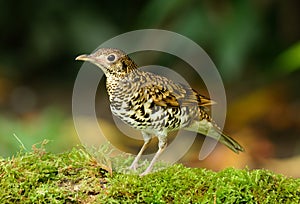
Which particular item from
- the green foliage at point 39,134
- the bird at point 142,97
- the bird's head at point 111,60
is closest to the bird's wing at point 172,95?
the bird at point 142,97

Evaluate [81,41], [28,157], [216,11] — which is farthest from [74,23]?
[28,157]

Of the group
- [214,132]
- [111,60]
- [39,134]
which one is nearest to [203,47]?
[39,134]

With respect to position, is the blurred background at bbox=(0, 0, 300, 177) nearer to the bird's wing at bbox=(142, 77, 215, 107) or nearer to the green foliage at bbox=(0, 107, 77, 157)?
the green foliage at bbox=(0, 107, 77, 157)

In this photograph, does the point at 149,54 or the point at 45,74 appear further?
the point at 45,74

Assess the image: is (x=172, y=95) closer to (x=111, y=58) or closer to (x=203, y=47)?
(x=111, y=58)

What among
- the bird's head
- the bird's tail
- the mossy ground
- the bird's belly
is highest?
the bird's head

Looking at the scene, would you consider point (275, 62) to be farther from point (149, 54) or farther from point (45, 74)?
point (45, 74)

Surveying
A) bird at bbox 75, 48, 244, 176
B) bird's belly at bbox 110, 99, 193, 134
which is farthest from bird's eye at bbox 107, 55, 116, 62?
bird's belly at bbox 110, 99, 193, 134
